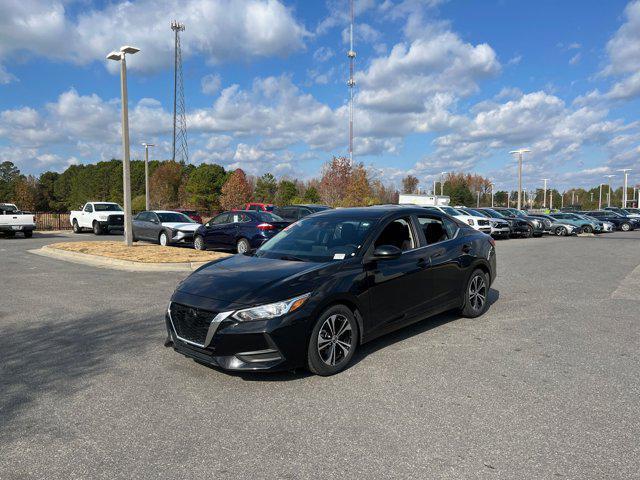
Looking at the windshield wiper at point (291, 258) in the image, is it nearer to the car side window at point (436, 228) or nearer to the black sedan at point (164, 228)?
the car side window at point (436, 228)

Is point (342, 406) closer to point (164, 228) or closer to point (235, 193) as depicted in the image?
point (164, 228)

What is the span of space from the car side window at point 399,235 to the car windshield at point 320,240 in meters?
0.20

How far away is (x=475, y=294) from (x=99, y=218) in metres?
24.2

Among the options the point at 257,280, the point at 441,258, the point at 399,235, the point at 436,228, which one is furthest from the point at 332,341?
the point at 436,228

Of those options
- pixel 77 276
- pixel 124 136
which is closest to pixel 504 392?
pixel 77 276

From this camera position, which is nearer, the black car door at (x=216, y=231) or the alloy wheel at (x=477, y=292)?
the alloy wheel at (x=477, y=292)

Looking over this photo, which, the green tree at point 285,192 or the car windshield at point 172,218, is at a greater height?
the green tree at point 285,192

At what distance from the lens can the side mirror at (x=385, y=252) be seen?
512cm

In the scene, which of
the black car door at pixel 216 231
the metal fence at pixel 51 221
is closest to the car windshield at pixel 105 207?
the metal fence at pixel 51 221

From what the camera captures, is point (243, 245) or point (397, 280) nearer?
point (397, 280)

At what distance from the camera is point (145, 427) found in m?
3.65

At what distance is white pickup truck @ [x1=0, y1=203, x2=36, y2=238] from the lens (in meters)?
23.1

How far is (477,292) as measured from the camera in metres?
7.07

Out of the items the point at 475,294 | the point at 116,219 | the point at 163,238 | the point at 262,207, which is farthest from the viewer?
the point at 262,207
